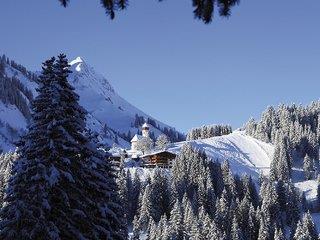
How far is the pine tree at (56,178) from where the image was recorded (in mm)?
21078

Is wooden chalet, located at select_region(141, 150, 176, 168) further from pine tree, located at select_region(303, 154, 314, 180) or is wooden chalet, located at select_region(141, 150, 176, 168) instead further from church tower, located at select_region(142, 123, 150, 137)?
pine tree, located at select_region(303, 154, 314, 180)

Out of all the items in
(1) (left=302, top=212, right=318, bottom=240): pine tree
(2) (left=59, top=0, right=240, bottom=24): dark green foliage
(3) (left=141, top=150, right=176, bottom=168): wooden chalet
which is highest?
(3) (left=141, top=150, right=176, bottom=168): wooden chalet

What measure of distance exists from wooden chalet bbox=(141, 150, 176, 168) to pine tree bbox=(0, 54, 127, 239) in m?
133

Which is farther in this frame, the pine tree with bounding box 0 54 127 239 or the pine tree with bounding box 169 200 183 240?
the pine tree with bounding box 169 200 183 240

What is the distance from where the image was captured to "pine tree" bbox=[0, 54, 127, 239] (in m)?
21.1

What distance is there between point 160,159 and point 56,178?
138m

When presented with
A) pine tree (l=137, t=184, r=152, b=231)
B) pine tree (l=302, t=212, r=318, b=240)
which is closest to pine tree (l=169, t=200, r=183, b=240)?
pine tree (l=137, t=184, r=152, b=231)

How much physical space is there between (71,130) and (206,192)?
99.2 m

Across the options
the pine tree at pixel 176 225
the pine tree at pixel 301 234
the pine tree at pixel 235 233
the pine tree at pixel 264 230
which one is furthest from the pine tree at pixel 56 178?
the pine tree at pixel 301 234

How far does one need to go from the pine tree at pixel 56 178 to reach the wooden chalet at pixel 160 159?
5230 inches

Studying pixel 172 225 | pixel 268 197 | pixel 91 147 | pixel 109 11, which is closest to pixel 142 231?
pixel 172 225

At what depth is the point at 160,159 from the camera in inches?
6275

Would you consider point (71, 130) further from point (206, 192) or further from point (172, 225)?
point (206, 192)

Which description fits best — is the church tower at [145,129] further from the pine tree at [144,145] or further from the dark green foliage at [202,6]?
the dark green foliage at [202,6]
